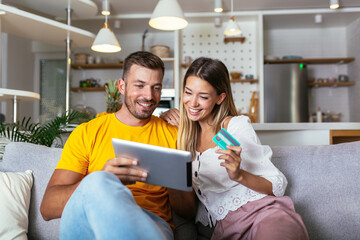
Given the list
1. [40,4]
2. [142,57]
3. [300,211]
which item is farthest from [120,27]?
[300,211]

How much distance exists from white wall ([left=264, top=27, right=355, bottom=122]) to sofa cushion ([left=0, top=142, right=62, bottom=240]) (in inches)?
186

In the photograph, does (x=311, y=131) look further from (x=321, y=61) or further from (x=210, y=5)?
(x=321, y=61)

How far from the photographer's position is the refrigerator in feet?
16.4

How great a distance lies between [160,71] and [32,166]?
2.58 feet

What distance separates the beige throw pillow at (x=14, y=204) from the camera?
4.55ft

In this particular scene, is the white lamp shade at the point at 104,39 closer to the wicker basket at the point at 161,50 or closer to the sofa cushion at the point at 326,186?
the wicker basket at the point at 161,50

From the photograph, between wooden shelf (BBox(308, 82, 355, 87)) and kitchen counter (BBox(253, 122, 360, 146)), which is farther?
wooden shelf (BBox(308, 82, 355, 87))

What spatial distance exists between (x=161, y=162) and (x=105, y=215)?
0.25m

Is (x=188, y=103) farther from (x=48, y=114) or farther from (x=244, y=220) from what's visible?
(x=48, y=114)

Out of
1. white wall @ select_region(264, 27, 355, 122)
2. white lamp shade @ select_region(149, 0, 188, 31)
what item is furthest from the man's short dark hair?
white wall @ select_region(264, 27, 355, 122)

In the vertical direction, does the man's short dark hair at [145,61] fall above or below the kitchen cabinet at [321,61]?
below

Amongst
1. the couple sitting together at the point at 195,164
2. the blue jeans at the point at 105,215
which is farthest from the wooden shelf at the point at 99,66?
the blue jeans at the point at 105,215

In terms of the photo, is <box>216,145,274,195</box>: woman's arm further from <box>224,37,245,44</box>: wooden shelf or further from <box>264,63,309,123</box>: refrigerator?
<box>224,37,245,44</box>: wooden shelf

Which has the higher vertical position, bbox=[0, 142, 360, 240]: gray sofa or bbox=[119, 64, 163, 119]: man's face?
bbox=[119, 64, 163, 119]: man's face
